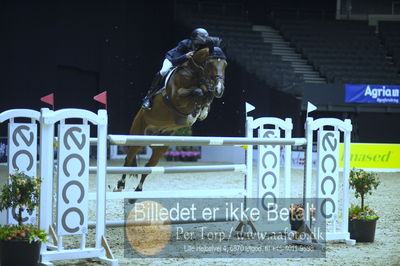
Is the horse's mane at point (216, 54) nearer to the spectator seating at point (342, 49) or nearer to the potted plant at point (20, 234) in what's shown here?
the potted plant at point (20, 234)

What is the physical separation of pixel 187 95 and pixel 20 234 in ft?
8.85

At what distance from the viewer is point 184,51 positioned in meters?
6.60

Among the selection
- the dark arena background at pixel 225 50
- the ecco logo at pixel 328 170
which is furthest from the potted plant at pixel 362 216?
the dark arena background at pixel 225 50

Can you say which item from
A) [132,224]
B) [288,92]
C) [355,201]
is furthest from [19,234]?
[288,92]

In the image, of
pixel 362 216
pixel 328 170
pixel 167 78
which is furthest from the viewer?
pixel 167 78

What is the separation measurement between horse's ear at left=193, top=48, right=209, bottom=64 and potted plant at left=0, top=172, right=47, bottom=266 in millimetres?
2607

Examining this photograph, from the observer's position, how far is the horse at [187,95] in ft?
19.2

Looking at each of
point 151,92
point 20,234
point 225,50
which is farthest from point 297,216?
point 225,50

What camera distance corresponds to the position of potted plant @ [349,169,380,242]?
5.24 meters

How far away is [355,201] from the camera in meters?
8.43

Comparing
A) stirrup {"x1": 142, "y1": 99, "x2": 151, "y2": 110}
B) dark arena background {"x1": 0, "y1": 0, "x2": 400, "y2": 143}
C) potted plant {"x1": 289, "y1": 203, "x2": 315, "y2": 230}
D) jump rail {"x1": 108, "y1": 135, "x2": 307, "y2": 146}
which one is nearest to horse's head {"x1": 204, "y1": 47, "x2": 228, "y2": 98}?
stirrup {"x1": 142, "y1": 99, "x2": 151, "y2": 110}

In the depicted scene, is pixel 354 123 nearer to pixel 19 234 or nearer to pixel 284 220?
pixel 284 220

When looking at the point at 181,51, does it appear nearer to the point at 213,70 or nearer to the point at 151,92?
the point at 151,92

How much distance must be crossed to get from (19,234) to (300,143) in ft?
7.93
